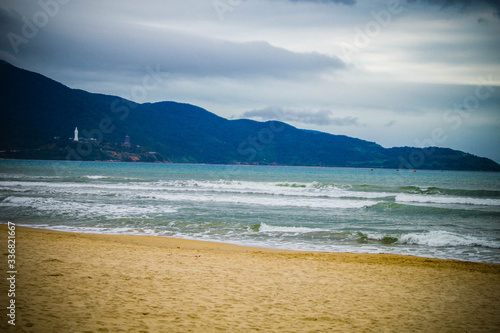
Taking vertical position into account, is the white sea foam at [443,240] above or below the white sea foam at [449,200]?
below

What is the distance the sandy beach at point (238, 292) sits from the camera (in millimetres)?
4680

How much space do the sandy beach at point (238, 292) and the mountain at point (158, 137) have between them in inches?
4775

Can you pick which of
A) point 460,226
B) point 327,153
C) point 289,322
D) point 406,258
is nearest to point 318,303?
point 289,322

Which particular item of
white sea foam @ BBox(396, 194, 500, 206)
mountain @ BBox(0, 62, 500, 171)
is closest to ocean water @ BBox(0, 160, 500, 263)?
white sea foam @ BBox(396, 194, 500, 206)

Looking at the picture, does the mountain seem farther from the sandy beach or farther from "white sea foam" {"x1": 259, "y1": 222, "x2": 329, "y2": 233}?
the sandy beach

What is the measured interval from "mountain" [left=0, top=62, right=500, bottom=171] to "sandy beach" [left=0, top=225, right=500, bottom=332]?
121 metres

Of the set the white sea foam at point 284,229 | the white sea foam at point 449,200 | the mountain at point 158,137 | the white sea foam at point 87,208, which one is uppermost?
the mountain at point 158,137

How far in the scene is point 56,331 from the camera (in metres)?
4.00

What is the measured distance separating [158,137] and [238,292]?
516ft

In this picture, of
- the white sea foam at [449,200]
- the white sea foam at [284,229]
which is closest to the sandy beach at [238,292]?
the white sea foam at [284,229]

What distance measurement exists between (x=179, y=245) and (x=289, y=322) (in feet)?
23.9

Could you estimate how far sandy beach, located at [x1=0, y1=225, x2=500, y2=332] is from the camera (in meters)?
4.68

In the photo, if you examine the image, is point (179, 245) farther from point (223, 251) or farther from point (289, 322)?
point (289, 322)

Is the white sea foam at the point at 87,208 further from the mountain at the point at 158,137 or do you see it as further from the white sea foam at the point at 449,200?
the mountain at the point at 158,137
